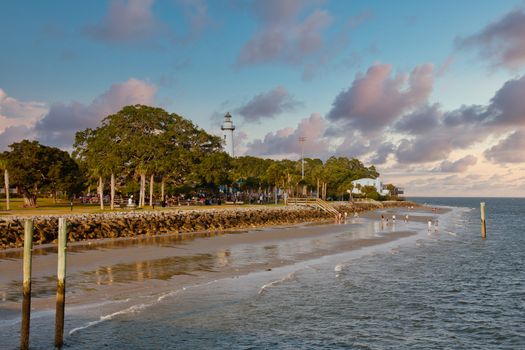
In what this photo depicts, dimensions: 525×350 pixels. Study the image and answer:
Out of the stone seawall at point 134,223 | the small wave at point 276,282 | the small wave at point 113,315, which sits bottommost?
the small wave at point 113,315

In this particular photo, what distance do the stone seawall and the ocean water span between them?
17.7 metres

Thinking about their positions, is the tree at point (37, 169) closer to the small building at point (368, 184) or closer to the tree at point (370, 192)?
the tree at point (370, 192)

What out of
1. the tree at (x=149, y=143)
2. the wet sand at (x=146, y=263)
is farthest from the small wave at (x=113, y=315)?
the tree at (x=149, y=143)

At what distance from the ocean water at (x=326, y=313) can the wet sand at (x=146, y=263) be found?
1463mm

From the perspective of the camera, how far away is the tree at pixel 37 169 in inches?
2596

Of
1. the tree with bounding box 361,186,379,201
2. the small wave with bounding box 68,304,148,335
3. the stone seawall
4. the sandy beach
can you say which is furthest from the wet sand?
the tree with bounding box 361,186,379,201

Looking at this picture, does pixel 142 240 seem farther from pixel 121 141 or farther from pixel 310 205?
pixel 310 205

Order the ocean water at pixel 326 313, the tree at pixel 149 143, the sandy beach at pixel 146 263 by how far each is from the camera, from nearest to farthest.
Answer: the ocean water at pixel 326 313
the sandy beach at pixel 146 263
the tree at pixel 149 143

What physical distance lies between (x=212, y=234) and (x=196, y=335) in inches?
1191

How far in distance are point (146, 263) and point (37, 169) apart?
165 ft

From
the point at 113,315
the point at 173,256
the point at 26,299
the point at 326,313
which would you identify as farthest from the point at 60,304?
the point at 173,256

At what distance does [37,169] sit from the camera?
6900cm

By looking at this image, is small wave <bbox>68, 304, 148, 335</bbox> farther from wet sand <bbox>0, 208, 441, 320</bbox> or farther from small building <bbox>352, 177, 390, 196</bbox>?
small building <bbox>352, 177, 390, 196</bbox>

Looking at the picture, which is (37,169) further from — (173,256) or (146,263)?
(146,263)
